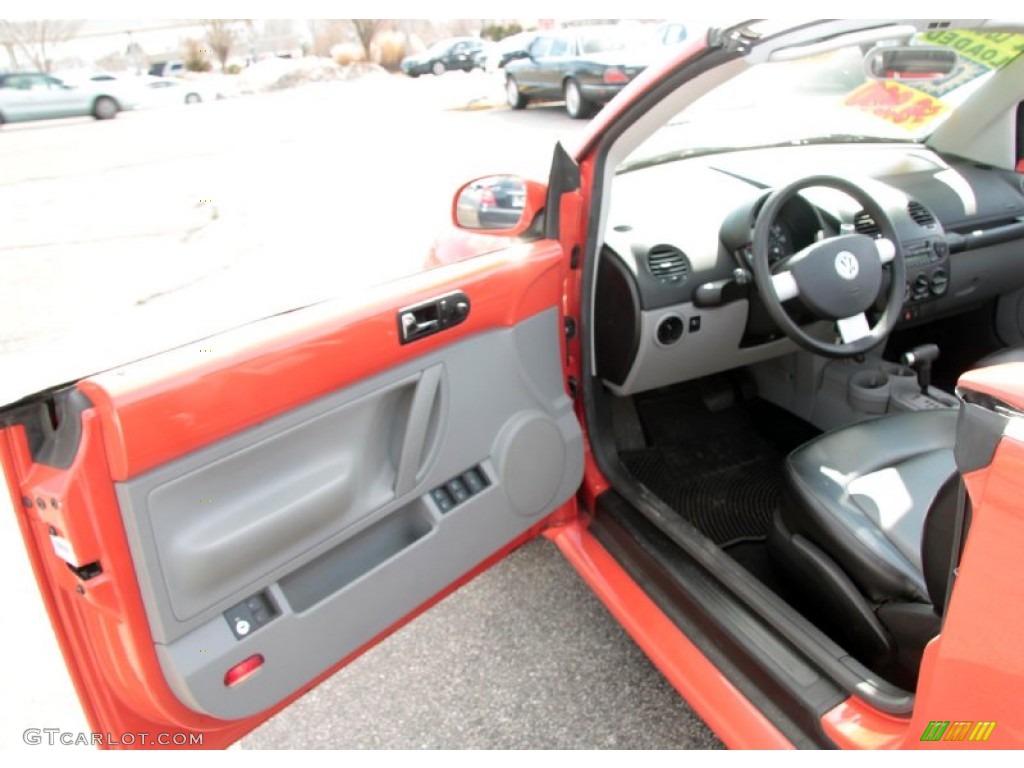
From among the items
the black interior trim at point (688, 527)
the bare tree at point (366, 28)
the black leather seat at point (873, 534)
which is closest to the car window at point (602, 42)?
the bare tree at point (366, 28)

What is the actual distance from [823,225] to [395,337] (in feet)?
5.21

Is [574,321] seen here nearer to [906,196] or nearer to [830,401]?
[830,401]

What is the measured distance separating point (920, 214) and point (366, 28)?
2041 millimetres

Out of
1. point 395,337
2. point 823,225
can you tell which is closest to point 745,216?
point 823,225

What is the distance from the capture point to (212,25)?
164 centimetres

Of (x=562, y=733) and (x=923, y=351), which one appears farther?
(x=923, y=351)

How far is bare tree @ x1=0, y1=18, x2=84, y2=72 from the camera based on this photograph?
134 cm

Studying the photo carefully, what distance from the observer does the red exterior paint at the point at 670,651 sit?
4.98 feet

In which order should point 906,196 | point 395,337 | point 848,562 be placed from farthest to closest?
point 906,196, point 848,562, point 395,337

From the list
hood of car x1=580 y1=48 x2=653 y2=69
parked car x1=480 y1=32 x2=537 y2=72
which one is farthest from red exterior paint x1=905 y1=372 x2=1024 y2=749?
parked car x1=480 y1=32 x2=537 y2=72

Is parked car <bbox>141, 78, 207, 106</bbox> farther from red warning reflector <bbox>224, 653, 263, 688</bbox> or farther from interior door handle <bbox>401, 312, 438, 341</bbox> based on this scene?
red warning reflector <bbox>224, 653, 263, 688</bbox>

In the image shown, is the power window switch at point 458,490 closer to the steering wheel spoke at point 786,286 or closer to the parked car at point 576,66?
the steering wheel spoke at point 786,286

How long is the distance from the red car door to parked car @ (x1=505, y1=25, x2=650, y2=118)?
26.1 feet

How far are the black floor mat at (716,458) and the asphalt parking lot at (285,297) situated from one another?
479 millimetres
